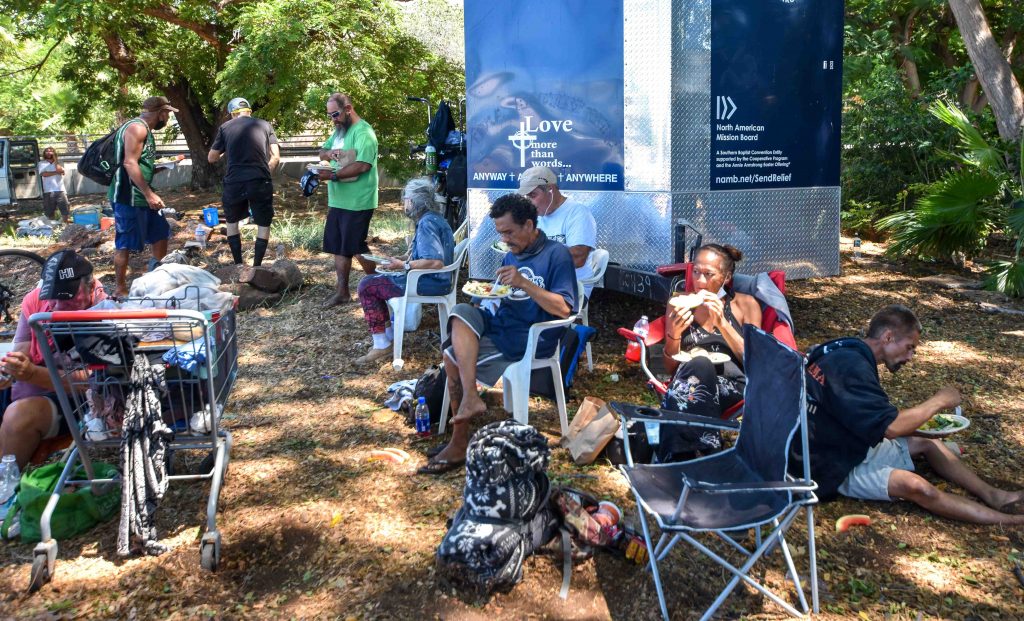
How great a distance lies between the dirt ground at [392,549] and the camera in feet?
10.1

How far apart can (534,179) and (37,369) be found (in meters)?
3.10

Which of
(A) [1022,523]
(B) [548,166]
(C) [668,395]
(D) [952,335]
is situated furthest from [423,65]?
(A) [1022,523]

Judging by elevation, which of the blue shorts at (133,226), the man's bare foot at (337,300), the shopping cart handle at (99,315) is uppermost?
the blue shorts at (133,226)

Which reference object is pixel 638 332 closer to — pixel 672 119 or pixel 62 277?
pixel 672 119

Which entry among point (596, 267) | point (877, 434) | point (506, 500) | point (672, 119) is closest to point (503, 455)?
point (506, 500)

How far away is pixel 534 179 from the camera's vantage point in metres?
5.47

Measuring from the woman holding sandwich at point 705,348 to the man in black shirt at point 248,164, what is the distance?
208 inches

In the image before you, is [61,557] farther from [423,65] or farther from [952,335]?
[423,65]

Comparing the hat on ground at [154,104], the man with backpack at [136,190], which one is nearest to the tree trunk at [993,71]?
the hat on ground at [154,104]

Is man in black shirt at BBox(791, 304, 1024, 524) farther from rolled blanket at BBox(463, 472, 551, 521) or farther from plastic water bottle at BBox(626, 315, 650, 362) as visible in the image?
rolled blanket at BBox(463, 472, 551, 521)

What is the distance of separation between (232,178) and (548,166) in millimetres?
3645

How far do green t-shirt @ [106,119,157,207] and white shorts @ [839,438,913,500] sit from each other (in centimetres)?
611

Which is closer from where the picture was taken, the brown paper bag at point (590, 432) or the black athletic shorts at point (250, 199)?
the brown paper bag at point (590, 432)

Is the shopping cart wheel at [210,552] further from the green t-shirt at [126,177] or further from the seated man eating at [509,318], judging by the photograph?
the green t-shirt at [126,177]
